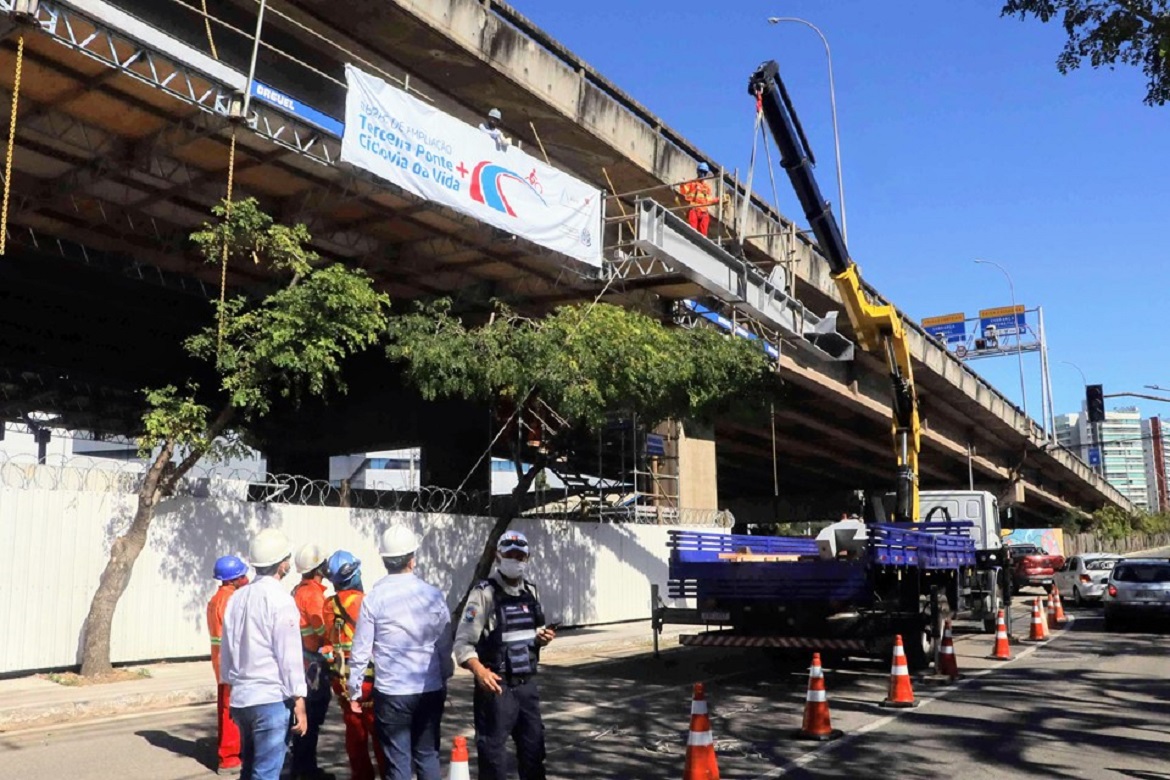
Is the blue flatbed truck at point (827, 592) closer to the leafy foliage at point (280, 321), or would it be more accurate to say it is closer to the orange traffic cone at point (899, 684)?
the orange traffic cone at point (899, 684)

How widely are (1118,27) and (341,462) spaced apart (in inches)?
1417

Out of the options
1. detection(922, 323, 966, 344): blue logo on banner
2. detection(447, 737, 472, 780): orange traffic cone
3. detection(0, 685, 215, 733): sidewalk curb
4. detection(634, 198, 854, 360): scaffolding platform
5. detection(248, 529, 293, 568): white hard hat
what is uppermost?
detection(922, 323, 966, 344): blue logo on banner

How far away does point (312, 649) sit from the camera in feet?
24.0

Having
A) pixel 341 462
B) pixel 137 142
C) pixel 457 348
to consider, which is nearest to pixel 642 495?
pixel 457 348

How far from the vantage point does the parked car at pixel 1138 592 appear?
65.6 ft

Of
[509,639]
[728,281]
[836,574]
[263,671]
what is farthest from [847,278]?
[263,671]

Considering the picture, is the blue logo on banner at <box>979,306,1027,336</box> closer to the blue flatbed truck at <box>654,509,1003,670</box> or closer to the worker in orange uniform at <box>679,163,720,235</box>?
the worker in orange uniform at <box>679,163,720,235</box>

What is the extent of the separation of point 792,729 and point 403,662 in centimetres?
526

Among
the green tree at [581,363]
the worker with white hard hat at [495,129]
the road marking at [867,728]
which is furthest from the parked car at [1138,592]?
the worker with white hard hat at [495,129]

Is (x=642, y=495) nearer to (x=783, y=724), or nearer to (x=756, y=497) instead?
(x=783, y=724)

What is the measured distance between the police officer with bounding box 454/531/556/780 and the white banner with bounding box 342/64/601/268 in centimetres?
940

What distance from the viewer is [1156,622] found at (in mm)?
20281

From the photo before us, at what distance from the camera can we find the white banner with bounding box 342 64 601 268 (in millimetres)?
14344

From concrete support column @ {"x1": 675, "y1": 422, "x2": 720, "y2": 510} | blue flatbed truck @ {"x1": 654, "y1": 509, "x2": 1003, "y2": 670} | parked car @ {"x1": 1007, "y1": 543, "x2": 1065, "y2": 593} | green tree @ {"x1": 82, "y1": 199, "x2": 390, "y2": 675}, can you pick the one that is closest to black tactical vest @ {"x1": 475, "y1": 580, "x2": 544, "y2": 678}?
blue flatbed truck @ {"x1": 654, "y1": 509, "x2": 1003, "y2": 670}
